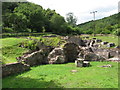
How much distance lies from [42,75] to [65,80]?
3.13 metres

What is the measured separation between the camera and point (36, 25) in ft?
265

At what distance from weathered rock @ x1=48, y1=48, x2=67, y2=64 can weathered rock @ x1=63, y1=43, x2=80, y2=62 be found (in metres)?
1.51

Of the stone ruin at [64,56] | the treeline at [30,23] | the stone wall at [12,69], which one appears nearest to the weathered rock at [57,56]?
the stone ruin at [64,56]

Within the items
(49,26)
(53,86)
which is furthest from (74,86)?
(49,26)

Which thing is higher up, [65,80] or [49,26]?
[49,26]

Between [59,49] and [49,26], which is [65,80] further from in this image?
[49,26]

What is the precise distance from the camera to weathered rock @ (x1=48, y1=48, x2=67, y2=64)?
24.5 metres

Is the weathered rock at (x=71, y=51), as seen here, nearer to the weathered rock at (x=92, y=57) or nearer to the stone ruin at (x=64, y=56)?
the stone ruin at (x=64, y=56)

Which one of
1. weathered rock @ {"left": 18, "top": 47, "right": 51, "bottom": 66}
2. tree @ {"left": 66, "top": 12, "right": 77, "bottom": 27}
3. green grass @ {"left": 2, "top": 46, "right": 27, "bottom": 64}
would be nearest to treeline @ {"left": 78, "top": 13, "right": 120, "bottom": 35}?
tree @ {"left": 66, "top": 12, "right": 77, "bottom": 27}

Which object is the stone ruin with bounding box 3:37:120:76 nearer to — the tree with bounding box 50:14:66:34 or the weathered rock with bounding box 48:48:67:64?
the weathered rock with bounding box 48:48:67:64

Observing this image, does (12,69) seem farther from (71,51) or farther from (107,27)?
(107,27)

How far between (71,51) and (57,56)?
397cm

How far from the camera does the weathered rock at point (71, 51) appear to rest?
27270 mm

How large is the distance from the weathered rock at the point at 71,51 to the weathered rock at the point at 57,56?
151 cm
